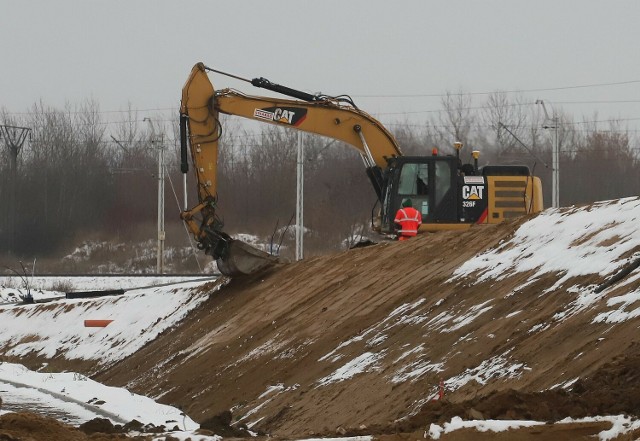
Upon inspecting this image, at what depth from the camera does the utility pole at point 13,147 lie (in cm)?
6341

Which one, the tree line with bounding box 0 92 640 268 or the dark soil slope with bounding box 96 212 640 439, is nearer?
the dark soil slope with bounding box 96 212 640 439

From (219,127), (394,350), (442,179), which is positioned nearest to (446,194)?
(442,179)

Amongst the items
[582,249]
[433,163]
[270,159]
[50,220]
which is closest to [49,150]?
[50,220]

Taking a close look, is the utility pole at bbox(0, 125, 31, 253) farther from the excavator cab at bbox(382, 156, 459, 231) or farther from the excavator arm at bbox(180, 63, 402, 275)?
the excavator cab at bbox(382, 156, 459, 231)

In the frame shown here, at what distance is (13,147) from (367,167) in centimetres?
4205

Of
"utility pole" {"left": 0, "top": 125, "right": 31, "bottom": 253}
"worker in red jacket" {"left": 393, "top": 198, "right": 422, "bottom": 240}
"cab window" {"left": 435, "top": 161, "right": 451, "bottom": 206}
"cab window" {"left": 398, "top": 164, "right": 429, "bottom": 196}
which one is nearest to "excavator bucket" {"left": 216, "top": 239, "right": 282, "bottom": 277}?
"worker in red jacket" {"left": 393, "top": 198, "right": 422, "bottom": 240}

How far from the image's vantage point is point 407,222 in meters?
22.5

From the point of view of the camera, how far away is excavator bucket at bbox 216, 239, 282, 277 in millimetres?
22969

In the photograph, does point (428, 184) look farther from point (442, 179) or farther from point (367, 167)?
point (367, 167)

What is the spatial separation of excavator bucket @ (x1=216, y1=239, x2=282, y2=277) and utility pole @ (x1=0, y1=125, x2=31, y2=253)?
139 feet

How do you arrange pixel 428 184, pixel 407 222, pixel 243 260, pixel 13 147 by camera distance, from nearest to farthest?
pixel 407 222 → pixel 243 260 → pixel 428 184 → pixel 13 147

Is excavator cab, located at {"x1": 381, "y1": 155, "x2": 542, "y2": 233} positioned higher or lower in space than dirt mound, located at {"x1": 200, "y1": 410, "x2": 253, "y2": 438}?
higher

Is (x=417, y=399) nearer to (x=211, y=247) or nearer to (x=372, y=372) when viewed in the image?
(x=372, y=372)

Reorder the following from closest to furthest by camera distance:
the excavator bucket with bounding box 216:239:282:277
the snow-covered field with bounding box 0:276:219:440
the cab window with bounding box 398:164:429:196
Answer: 1. the snow-covered field with bounding box 0:276:219:440
2. the excavator bucket with bounding box 216:239:282:277
3. the cab window with bounding box 398:164:429:196
